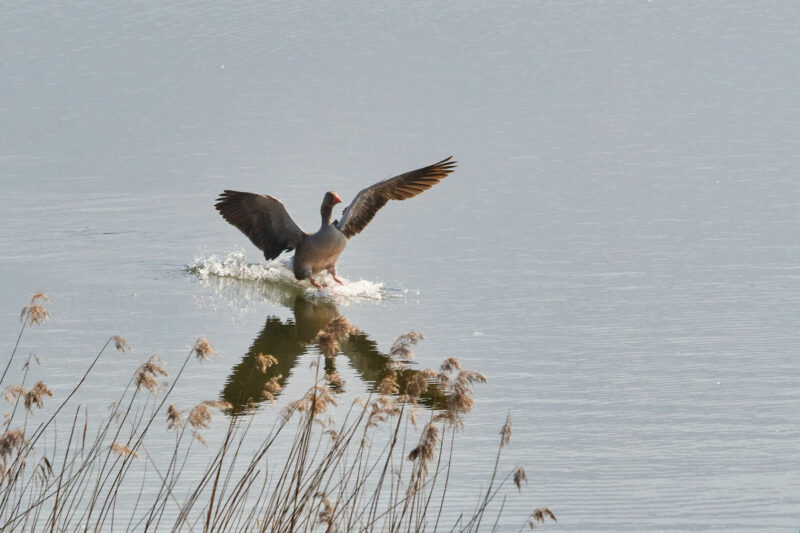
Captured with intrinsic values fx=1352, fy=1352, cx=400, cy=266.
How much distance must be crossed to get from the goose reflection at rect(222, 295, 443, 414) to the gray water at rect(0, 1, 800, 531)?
0.24 ft

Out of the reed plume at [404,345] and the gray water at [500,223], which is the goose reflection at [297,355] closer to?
the gray water at [500,223]

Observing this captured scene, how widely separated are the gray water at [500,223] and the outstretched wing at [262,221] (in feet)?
1.49

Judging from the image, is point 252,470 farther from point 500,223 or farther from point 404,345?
point 500,223

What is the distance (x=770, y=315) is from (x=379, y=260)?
314 centimetres

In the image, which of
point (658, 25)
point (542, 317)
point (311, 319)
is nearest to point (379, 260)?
point (311, 319)

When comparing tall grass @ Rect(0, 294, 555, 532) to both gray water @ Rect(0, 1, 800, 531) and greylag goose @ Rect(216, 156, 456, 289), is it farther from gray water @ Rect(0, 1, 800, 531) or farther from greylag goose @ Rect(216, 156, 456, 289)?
greylag goose @ Rect(216, 156, 456, 289)

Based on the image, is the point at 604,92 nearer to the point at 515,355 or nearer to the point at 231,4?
the point at 515,355

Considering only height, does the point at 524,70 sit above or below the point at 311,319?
above

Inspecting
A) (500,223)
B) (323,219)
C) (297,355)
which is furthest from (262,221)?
(297,355)

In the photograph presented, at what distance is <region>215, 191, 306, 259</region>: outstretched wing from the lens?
9.90 m

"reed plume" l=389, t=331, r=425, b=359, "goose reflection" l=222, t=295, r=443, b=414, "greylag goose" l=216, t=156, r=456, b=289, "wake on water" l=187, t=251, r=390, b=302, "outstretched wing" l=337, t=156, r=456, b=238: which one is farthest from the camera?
"outstretched wing" l=337, t=156, r=456, b=238

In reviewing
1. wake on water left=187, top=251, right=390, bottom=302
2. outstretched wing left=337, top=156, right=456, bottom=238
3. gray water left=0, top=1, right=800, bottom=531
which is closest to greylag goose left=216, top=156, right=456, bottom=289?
outstretched wing left=337, top=156, right=456, bottom=238

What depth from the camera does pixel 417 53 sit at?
778 inches

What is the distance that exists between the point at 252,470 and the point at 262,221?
20.1 ft
